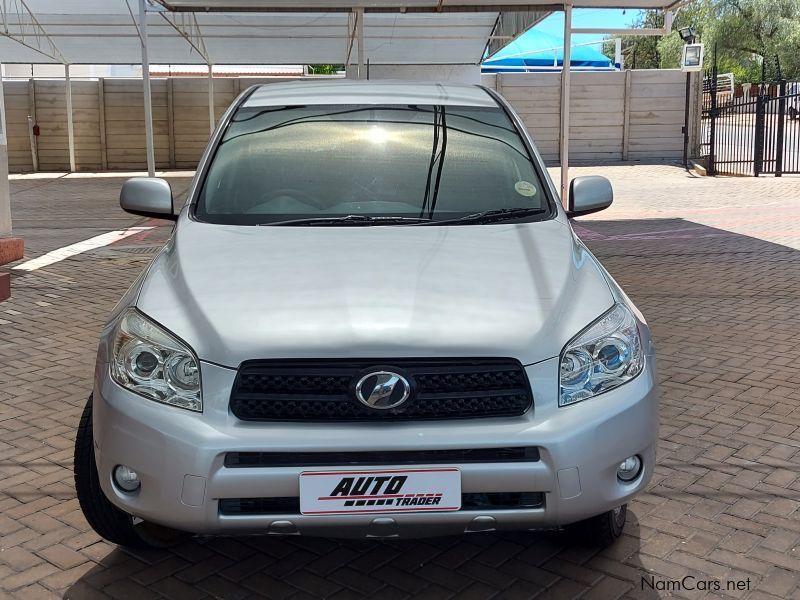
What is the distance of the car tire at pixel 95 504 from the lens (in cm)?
322

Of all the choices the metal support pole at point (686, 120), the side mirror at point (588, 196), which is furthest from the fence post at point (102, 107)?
the side mirror at point (588, 196)

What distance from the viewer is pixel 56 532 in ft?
12.0

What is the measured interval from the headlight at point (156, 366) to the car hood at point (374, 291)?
48 millimetres

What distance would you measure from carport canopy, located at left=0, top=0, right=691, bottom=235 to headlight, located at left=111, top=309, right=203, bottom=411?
12871 millimetres

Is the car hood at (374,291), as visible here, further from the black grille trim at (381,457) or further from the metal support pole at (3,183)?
the metal support pole at (3,183)

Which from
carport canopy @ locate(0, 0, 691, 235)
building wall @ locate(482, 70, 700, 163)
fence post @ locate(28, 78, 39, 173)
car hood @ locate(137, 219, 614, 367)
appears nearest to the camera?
car hood @ locate(137, 219, 614, 367)

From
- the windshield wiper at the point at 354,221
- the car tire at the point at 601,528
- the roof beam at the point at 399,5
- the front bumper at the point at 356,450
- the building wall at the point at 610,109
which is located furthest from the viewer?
the building wall at the point at 610,109

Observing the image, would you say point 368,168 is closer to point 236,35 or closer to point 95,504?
point 95,504

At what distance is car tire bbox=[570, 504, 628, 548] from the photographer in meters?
3.35

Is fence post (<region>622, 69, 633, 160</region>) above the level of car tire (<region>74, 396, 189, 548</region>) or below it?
above

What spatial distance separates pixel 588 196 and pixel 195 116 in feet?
74.0

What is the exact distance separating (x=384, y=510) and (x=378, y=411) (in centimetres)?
28

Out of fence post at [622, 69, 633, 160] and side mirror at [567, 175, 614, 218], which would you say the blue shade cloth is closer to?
fence post at [622, 69, 633, 160]

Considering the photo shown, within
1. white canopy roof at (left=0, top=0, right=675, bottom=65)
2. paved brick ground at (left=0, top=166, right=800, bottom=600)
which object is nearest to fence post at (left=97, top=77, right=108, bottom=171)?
white canopy roof at (left=0, top=0, right=675, bottom=65)
